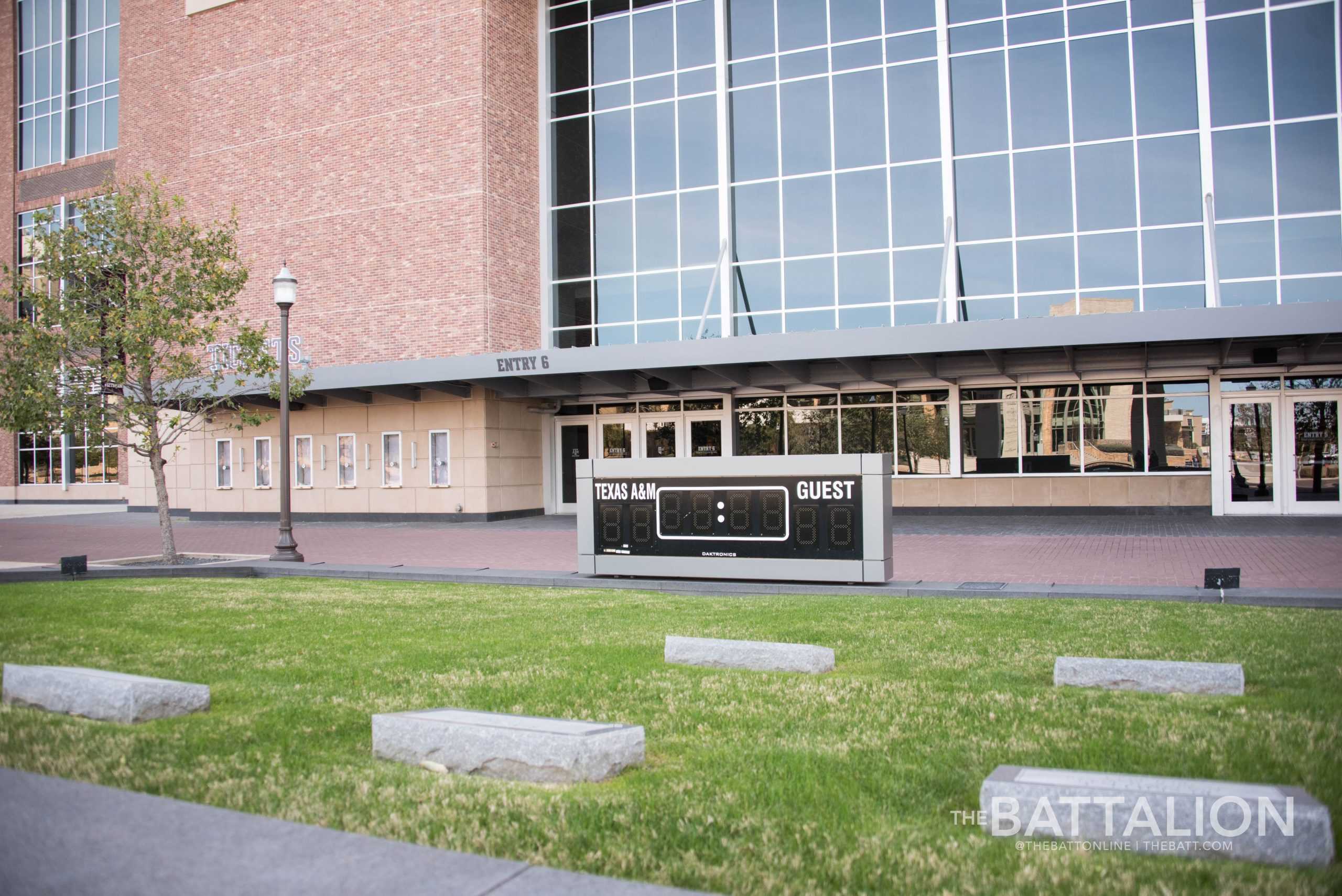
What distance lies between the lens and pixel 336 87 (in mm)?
28234

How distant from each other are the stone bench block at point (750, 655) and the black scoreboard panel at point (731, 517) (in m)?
5.63

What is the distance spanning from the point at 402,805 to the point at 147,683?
7.74 ft

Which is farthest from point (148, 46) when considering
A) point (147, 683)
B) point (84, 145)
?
point (147, 683)

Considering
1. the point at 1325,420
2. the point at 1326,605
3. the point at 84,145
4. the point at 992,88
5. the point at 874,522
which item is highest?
the point at 84,145

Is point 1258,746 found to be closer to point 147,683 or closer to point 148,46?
point 147,683

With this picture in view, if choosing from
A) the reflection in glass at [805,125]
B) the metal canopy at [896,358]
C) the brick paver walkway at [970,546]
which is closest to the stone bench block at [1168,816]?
the brick paver walkway at [970,546]

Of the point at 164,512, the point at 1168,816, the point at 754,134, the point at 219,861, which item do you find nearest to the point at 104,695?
the point at 219,861

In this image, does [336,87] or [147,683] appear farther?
[336,87]

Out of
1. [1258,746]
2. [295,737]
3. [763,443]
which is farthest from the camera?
[763,443]

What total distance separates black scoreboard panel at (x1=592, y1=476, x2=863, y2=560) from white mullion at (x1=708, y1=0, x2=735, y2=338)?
43.3ft

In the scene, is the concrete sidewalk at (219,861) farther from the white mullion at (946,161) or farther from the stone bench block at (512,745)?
the white mullion at (946,161)

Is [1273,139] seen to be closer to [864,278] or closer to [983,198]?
[983,198]

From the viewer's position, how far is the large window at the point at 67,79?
39.6 meters

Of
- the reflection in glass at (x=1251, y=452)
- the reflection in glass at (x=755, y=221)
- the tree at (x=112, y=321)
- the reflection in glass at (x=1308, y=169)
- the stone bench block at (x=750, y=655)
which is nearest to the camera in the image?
the stone bench block at (x=750, y=655)
